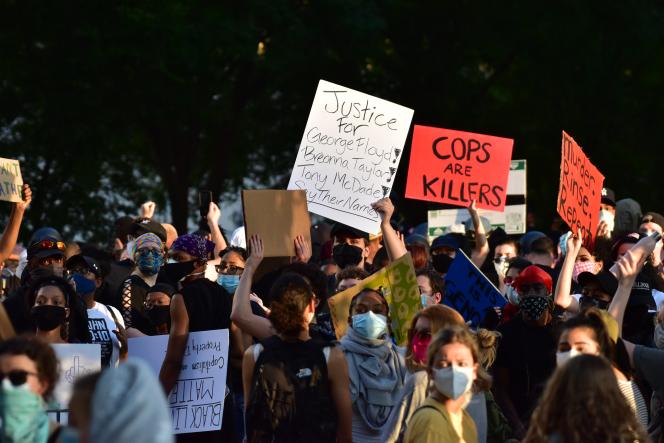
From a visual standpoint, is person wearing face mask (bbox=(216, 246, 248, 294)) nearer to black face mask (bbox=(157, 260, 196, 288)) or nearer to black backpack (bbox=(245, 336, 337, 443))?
black face mask (bbox=(157, 260, 196, 288))

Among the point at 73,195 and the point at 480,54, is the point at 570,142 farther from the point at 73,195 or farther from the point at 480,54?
the point at 480,54

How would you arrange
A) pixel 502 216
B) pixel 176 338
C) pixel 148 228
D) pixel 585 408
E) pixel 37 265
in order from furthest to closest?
1. pixel 502 216
2. pixel 148 228
3. pixel 37 265
4. pixel 176 338
5. pixel 585 408

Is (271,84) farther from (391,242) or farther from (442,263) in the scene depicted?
(391,242)

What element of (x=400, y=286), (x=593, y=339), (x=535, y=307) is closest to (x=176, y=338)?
(x=400, y=286)

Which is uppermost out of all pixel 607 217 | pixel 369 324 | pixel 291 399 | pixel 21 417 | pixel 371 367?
pixel 607 217

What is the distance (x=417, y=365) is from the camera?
23.1 feet

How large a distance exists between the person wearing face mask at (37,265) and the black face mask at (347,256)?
1879 mm

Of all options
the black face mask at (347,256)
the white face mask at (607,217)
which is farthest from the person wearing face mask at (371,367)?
the white face mask at (607,217)

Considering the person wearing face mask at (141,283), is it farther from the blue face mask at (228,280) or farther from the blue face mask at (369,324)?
the blue face mask at (369,324)

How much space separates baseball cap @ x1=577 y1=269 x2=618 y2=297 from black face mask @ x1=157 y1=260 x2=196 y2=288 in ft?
7.73

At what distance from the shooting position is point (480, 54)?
26.6 meters

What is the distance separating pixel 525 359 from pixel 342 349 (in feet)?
4.99

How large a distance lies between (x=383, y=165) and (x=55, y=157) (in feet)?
41.6

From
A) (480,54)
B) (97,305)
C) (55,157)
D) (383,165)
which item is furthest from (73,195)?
(97,305)
